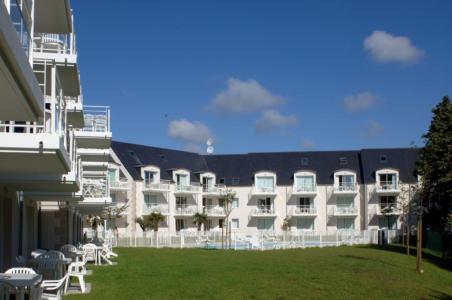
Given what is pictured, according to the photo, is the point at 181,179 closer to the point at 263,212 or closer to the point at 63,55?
the point at 263,212

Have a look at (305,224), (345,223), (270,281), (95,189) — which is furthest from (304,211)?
(270,281)

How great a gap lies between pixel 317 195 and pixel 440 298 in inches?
1837

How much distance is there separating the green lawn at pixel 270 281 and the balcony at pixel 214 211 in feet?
118

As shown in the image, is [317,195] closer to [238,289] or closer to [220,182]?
[220,182]

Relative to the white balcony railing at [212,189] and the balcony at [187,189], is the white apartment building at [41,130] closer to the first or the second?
the balcony at [187,189]

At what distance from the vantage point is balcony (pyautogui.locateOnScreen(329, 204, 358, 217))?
204 ft

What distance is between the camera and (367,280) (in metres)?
A: 19.6

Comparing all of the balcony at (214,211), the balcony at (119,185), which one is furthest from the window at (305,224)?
the balcony at (119,185)

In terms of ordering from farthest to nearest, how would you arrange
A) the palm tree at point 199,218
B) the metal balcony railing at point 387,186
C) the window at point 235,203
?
the window at point 235,203, the metal balcony railing at point 387,186, the palm tree at point 199,218

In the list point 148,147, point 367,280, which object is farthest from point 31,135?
point 148,147

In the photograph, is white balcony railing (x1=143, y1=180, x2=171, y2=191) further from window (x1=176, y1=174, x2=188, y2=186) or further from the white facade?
window (x1=176, y1=174, x2=188, y2=186)

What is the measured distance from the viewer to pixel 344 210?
204ft

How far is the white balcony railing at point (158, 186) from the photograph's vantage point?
190 feet

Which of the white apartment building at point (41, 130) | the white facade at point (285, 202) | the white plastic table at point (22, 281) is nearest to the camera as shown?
the white apartment building at point (41, 130)
